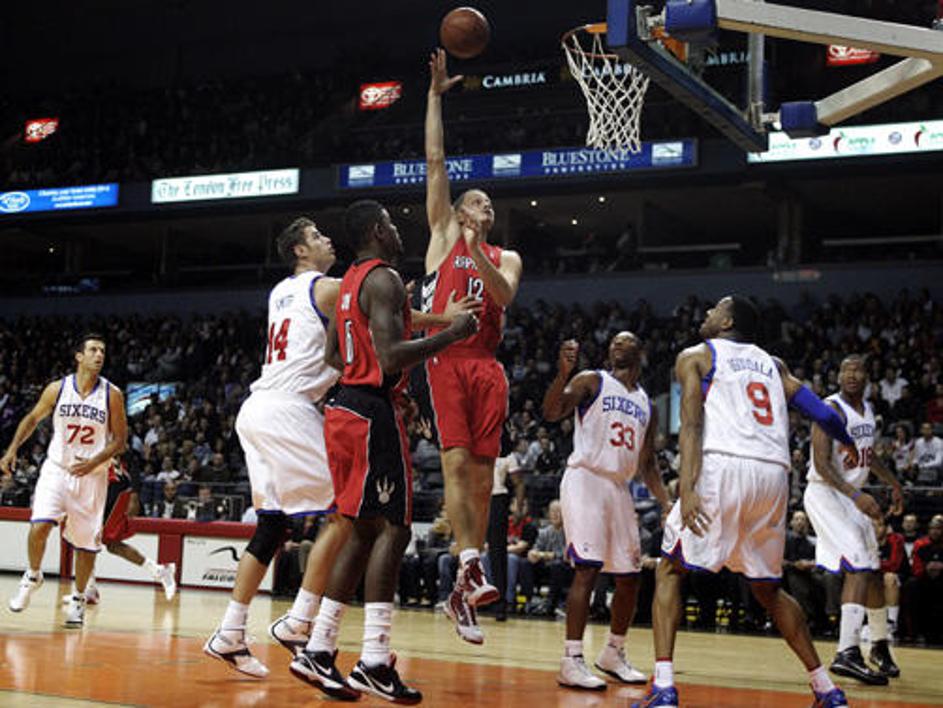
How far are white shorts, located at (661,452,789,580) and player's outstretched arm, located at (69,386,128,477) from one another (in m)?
4.97

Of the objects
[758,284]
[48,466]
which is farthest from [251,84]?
[48,466]

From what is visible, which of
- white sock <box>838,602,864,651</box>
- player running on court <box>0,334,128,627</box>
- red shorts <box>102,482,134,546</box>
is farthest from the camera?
red shorts <box>102,482,134,546</box>

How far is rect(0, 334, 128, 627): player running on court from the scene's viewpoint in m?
8.98

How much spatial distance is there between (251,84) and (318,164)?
552cm

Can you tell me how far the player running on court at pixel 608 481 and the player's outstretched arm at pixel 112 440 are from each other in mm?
3668

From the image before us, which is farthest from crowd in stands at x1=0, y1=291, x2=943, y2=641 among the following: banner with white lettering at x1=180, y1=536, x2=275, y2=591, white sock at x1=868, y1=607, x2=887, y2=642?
white sock at x1=868, y1=607, x2=887, y2=642

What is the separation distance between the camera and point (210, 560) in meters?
14.6

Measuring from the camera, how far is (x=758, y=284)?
2264 centimetres

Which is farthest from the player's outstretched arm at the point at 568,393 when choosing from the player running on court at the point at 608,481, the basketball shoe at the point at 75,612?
the basketball shoe at the point at 75,612

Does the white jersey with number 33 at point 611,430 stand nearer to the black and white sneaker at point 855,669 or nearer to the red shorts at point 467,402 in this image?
the red shorts at point 467,402

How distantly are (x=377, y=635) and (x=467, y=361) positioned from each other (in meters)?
1.87

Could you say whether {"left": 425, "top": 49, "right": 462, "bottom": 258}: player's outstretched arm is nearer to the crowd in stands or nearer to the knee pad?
the crowd in stands

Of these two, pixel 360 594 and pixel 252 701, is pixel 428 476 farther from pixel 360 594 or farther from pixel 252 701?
pixel 252 701

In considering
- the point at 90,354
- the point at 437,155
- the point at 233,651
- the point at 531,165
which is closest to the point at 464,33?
the point at 437,155
